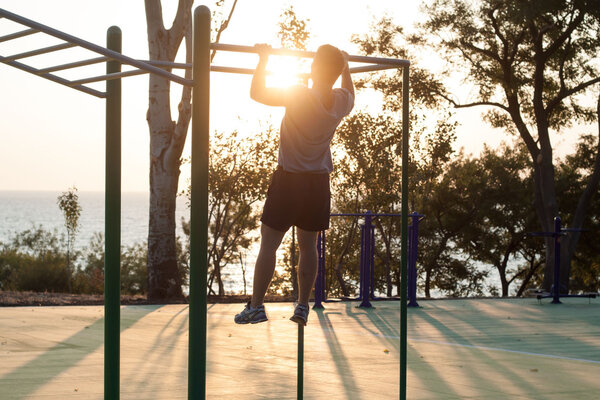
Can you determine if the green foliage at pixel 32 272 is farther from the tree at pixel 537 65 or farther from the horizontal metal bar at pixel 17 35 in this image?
the horizontal metal bar at pixel 17 35

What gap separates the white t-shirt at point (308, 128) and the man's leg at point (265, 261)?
296 millimetres

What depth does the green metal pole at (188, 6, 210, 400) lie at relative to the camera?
317 centimetres

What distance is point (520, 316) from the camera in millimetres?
10008

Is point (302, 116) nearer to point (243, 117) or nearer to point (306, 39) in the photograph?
point (306, 39)

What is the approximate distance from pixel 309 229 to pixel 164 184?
30.8 feet

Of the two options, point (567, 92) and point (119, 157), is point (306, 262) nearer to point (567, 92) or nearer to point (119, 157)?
point (119, 157)

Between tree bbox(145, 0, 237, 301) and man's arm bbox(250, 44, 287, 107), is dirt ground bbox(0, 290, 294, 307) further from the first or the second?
man's arm bbox(250, 44, 287, 107)

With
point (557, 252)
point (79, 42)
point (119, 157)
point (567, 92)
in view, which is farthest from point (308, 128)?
point (567, 92)

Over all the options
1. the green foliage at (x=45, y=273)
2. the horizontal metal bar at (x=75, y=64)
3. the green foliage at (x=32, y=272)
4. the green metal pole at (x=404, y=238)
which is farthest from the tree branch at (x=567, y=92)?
the horizontal metal bar at (x=75, y=64)

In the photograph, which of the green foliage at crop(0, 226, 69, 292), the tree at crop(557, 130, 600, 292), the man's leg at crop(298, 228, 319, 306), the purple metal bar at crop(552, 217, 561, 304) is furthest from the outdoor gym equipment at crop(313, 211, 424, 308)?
the tree at crop(557, 130, 600, 292)

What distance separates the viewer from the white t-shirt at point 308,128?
376cm

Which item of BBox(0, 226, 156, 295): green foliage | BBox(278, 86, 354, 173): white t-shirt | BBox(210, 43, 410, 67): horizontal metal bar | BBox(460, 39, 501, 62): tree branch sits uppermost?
BBox(460, 39, 501, 62): tree branch

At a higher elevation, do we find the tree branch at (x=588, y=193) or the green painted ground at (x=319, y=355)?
the tree branch at (x=588, y=193)

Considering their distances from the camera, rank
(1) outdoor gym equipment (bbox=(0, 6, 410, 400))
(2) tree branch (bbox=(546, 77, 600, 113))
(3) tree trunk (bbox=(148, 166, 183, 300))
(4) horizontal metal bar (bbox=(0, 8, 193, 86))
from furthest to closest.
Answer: (2) tree branch (bbox=(546, 77, 600, 113)), (3) tree trunk (bbox=(148, 166, 183, 300)), (1) outdoor gym equipment (bbox=(0, 6, 410, 400)), (4) horizontal metal bar (bbox=(0, 8, 193, 86))
